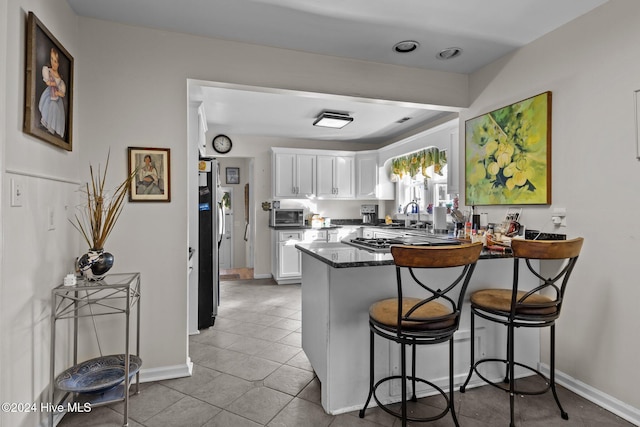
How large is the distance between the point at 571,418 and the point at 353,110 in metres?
3.65

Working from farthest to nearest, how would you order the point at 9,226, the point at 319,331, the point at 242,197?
the point at 242,197
the point at 319,331
the point at 9,226

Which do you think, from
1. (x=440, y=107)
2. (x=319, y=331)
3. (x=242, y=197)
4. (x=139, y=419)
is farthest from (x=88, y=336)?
(x=242, y=197)

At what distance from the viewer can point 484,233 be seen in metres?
2.54

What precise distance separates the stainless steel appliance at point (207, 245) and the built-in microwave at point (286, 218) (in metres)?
2.05

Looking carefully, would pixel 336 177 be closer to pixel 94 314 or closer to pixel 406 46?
pixel 406 46

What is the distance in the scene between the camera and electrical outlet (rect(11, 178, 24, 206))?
1.45m

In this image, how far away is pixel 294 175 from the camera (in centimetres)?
572

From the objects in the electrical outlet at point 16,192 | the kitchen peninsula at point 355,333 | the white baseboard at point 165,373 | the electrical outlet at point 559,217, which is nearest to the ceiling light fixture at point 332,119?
the kitchen peninsula at point 355,333

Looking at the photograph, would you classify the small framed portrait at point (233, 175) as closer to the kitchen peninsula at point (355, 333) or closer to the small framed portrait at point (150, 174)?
the small framed portrait at point (150, 174)

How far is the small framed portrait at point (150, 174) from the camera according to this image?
231cm

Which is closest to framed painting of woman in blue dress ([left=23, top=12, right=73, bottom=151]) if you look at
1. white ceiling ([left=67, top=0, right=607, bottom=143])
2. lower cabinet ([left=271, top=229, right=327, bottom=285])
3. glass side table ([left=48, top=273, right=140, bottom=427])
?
white ceiling ([left=67, top=0, right=607, bottom=143])

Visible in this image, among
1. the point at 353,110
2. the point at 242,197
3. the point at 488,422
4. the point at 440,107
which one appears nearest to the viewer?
the point at 488,422

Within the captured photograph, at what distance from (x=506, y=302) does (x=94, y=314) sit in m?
2.51

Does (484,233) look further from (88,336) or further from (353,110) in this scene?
(88,336)
